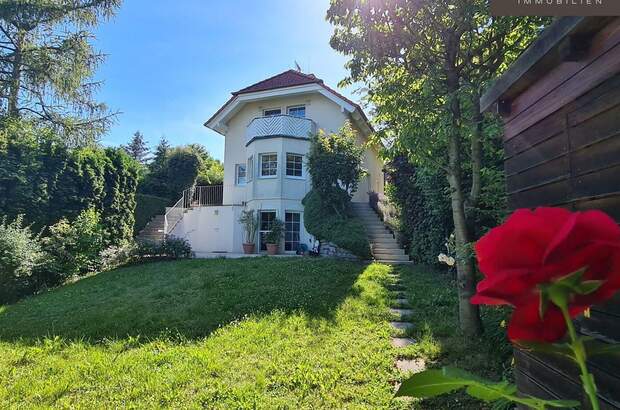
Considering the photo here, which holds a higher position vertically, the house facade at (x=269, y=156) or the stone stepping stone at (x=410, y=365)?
the house facade at (x=269, y=156)

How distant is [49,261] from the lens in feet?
35.2

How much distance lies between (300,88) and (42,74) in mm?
10653

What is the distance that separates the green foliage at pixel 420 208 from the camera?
930cm

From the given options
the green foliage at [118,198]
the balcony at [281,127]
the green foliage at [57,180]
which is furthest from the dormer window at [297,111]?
the green foliage at [57,180]

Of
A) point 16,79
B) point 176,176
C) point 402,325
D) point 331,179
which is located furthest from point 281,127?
point 176,176

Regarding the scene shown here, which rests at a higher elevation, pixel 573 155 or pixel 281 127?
pixel 281 127

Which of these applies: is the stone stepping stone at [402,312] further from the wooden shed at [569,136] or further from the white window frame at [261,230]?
the white window frame at [261,230]

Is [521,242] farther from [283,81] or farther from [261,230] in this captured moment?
[283,81]

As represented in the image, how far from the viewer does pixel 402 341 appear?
532 centimetres

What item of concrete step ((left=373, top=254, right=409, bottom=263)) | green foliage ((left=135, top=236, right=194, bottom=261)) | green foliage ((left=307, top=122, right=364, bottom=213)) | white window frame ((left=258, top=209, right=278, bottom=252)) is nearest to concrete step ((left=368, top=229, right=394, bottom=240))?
concrete step ((left=373, top=254, right=409, bottom=263))

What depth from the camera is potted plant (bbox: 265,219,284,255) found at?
15503 millimetres

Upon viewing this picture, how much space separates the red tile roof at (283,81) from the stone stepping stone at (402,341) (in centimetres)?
1475

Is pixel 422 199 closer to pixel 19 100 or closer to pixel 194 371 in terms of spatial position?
pixel 194 371

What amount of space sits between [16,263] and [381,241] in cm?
1141
